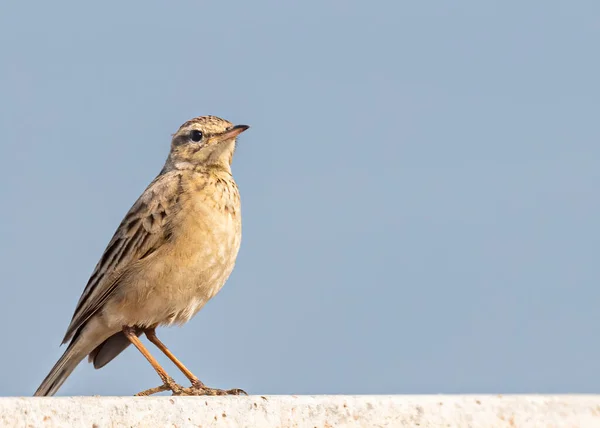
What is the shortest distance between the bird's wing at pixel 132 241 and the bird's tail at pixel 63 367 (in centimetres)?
21

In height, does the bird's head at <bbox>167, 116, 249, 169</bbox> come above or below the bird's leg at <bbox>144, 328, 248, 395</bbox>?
above

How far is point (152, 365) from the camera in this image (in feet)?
31.3

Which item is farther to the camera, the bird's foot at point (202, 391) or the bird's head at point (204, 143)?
the bird's head at point (204, 143)

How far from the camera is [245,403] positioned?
5.58m

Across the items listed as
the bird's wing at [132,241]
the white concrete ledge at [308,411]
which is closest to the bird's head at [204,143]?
the bird's wing at [132,241]

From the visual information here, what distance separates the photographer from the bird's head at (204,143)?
10555 millimetres

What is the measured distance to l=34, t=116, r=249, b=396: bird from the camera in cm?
938

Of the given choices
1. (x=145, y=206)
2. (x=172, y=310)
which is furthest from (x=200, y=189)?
(x=172, y=310)

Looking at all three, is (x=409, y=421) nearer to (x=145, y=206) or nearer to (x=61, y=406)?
(x=61, y=406)

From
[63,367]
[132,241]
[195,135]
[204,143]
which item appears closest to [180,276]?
[132,241]

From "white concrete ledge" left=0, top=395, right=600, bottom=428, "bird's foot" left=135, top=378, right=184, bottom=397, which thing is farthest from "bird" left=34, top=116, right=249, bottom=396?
"white concrete ledge" left=0, top=395, right=600, bottom=428

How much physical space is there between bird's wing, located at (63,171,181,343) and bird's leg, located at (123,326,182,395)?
433 mm

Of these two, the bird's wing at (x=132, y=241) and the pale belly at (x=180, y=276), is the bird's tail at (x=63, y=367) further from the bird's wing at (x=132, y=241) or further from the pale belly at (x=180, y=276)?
the pale belly at (x=180, y=276)

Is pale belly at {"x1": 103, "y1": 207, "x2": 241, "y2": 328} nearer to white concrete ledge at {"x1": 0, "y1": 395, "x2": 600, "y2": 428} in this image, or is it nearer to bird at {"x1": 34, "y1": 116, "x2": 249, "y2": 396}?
bird at {"x1": 34, "y1": 116, "x2": 249, "y2": 396}
